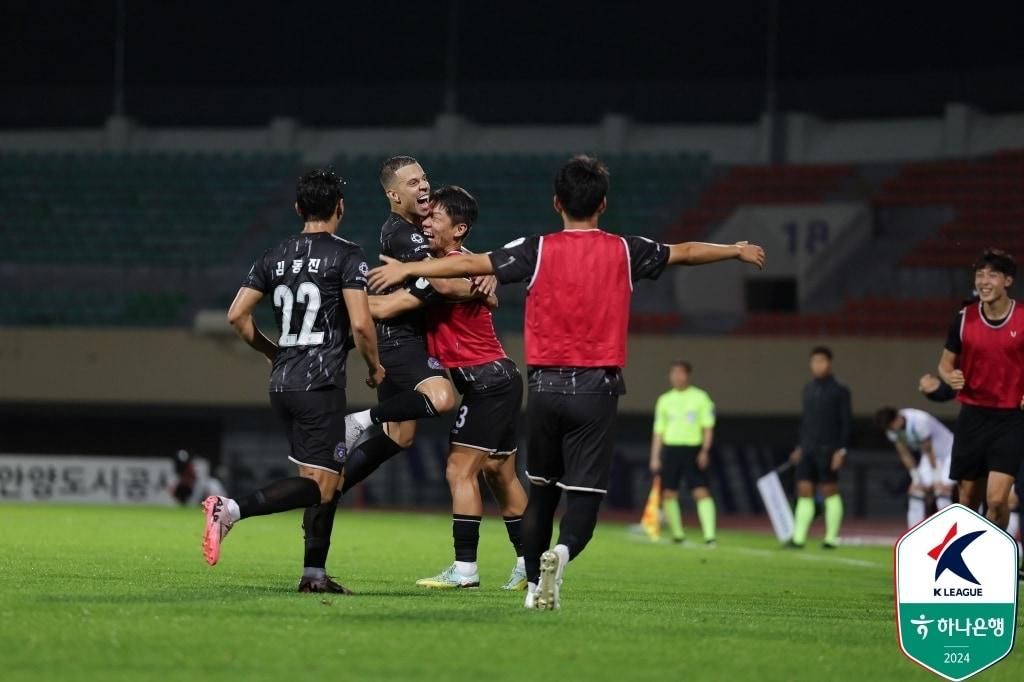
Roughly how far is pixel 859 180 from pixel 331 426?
25.0 m

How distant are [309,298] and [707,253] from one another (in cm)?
212

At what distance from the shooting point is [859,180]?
31.9 m

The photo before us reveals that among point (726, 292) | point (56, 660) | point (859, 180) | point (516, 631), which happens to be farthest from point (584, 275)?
point (859, 180)

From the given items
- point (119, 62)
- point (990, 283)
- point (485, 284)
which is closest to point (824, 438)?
point (990, 283)

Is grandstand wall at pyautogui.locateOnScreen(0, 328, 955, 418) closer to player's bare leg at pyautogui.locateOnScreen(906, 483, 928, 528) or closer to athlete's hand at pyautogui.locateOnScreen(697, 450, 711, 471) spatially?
athlete's hand at pyautogui.locateOnScreen(697, 450, 711, 471)

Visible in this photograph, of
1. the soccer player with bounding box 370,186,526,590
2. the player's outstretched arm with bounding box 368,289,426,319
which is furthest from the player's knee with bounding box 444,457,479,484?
the player's outstretched arm with bounding box 368,289,426,319

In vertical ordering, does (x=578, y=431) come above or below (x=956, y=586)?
above

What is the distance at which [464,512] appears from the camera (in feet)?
30.6

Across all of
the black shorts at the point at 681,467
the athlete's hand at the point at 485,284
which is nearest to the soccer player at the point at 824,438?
the black shorts at the point at 681,467

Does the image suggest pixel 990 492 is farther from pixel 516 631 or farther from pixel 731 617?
pixel 516 631

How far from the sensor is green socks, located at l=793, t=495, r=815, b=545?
61.4ft

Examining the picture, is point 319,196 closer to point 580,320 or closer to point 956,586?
point 580,320

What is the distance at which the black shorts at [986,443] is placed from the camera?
10.8 m

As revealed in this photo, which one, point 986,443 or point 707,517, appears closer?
point 986,443
